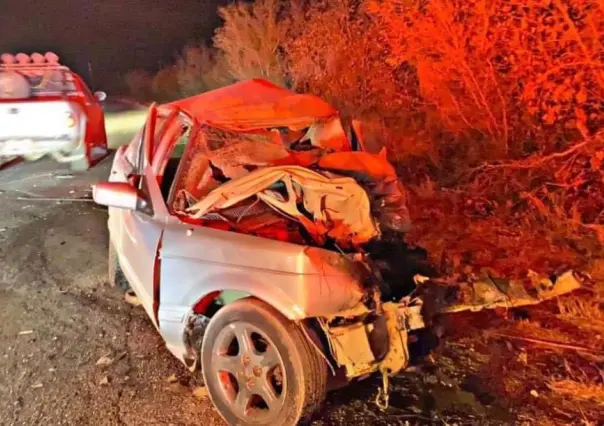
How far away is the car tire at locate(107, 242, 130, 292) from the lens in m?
6.13

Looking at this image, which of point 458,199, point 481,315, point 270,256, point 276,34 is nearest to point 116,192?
point 270,256

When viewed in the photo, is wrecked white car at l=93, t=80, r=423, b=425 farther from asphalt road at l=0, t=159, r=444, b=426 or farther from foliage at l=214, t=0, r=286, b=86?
foliage at l=214, t=0, r=286, b=86

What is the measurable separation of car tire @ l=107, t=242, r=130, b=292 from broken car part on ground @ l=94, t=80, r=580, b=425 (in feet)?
2.97

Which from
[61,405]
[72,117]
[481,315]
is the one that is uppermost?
[481,315]

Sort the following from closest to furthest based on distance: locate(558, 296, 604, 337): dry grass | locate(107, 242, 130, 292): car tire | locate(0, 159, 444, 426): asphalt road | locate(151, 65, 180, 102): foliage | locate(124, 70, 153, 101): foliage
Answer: locate(0, 159, 444, 426): asphalt road
locate(558, 296, 604, 337): dry grass
locate(107, 242, 130, 292): car tire
locate(151, 65, 180, 102): foliage
locate(124, 70, 153, 101): foliage

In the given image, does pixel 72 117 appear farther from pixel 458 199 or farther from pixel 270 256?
pixel 270 256

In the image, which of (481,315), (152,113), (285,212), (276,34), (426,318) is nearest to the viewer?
(426,318)

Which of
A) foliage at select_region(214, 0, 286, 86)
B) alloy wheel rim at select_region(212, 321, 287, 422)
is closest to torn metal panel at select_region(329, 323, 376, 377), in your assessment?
alloy wheel rim at select_region(212, 321, 287, 422)

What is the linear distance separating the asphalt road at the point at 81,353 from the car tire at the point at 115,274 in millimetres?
92

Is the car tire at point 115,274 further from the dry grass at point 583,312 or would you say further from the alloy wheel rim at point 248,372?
the dry grass at point 583,312

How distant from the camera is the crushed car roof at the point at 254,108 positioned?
190 inches

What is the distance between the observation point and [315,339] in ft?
12.2

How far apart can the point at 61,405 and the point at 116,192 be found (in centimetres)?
141

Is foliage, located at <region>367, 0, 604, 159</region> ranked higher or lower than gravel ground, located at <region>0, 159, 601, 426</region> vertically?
higher
